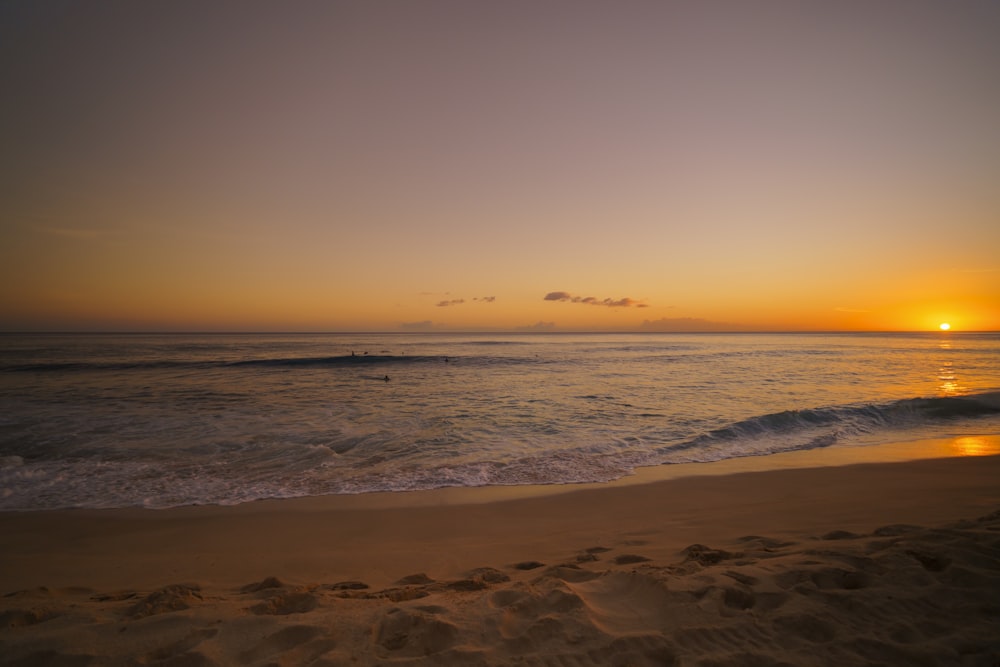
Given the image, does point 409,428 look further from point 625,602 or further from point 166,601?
point 625,602

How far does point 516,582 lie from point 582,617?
0.98m

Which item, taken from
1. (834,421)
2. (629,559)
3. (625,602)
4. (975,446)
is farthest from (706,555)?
(834,421)

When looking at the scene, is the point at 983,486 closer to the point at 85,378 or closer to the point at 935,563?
the point at 935,563

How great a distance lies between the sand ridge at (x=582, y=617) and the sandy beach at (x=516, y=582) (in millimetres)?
18

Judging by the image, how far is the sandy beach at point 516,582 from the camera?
10.6ft

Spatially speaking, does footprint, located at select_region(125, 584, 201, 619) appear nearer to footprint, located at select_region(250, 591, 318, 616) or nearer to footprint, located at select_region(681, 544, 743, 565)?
footprint, located at select_region(250, 591, 318, 616)

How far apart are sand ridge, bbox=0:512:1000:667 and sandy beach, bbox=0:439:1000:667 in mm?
18

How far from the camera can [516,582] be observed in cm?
439

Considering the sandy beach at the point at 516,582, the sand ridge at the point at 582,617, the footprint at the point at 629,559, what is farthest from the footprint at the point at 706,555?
the footprint at the point at 629,559

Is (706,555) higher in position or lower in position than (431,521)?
higher

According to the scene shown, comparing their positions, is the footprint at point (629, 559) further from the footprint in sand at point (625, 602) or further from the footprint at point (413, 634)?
the footprint at point (413, 634)

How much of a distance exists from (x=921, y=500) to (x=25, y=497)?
50.6ft

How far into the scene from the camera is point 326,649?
129 inches

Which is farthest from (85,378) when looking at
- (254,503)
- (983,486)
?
(983,486)
